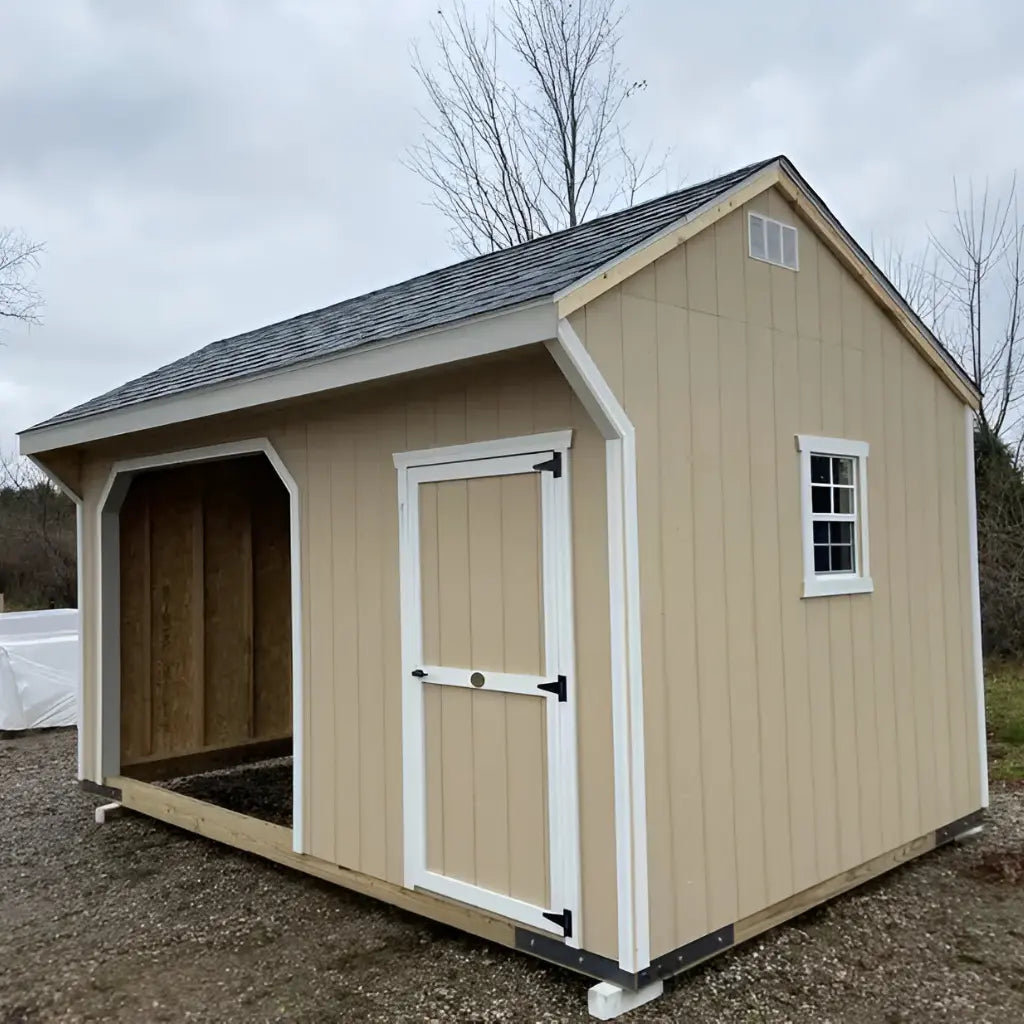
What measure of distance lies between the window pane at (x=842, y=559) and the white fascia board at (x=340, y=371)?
187 cm

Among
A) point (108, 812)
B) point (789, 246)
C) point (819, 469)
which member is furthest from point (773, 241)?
point (108, 812)

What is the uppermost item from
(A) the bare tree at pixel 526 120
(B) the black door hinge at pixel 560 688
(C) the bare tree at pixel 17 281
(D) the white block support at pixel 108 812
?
(A) the bare tree at pixel 526 120

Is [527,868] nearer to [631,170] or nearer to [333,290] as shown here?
[631,170]

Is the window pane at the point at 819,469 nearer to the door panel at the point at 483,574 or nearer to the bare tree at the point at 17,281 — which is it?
the door panel at the point at 483,574

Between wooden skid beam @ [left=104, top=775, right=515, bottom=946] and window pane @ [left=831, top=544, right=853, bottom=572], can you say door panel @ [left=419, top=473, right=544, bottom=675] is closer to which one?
wooden skid beam @ [left=104, top=775, right=515, bottom=946]

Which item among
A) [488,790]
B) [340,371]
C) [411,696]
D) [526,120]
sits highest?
[526,120]

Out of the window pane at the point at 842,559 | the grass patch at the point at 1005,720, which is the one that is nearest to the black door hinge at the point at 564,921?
the window pane at the point at 842,559

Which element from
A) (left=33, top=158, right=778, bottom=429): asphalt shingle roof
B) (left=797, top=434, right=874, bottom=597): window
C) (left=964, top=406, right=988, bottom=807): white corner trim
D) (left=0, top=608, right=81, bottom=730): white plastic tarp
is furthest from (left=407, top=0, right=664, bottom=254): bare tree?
(left=797, top=434, right=874, bottom=597): window

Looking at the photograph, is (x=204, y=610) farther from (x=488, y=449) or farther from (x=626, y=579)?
(x=626, y=579)

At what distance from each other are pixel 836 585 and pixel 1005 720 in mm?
4923

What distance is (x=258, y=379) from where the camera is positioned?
4.14m

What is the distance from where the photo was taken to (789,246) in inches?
158

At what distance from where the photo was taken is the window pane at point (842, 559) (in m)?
4.14

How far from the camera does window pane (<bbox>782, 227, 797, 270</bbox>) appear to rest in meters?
4.00
